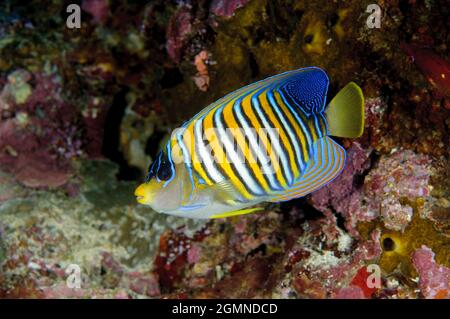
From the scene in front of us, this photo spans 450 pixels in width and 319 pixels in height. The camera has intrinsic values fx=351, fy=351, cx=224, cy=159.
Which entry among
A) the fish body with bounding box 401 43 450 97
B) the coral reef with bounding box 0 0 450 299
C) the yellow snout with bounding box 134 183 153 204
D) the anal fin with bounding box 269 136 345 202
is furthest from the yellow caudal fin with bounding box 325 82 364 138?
the yellow snout with bounding box 134 183 153 204

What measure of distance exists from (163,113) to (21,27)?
6.08 ft

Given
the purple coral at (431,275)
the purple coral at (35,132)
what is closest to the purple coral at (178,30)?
the purple coral at (35,132)

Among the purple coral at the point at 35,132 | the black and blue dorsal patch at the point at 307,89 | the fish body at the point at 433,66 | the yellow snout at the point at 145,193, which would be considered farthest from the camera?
the purple coral at the point at 35,132

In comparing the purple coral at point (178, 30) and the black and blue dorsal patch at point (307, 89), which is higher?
the purple coral at point (178, 30)

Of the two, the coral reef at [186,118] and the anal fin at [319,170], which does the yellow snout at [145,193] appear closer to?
the anal fin at [319,170]

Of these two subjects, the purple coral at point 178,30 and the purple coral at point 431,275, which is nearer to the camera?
the purple coral at point 431,275

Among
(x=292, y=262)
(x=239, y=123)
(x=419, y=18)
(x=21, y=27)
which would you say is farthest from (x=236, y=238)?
(x=21, y=27)

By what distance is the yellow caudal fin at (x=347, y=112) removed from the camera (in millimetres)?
1834

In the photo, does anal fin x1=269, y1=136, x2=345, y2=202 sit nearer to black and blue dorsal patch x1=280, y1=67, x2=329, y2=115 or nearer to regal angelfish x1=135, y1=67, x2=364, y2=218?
regal angelfish x1=135, y1=67, x2=364, y2=218

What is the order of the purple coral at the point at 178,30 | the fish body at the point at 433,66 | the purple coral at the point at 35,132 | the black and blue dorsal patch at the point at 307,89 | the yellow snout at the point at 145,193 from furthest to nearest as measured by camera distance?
the purple coral at the point at 35,132
the purple coral at the point at 178,30
the fish body at the point at 433,66
the black and blue dorsal patch at the point at 307,89
the yellow snout at the point at 145,193

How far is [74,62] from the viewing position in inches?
157

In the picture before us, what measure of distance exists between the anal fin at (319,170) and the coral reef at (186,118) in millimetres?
608

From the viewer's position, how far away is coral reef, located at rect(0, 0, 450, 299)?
7.87ft
